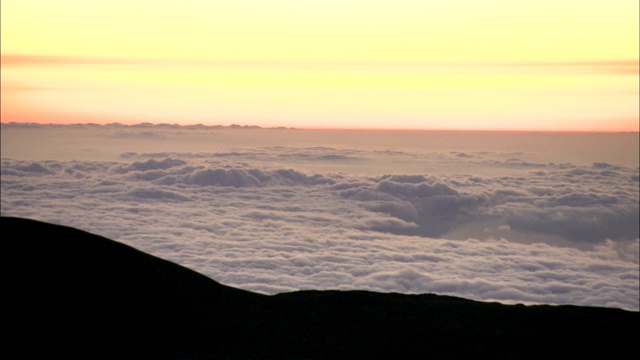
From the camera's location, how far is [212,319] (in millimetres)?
9250

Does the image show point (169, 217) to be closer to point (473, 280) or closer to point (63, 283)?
point (473, 280)

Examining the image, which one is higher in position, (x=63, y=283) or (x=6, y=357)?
(x=63, y=283)

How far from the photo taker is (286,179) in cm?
10612

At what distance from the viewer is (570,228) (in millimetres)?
81562

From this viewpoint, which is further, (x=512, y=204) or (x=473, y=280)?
(x=512, y=204)

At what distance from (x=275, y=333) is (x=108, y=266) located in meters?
2.44

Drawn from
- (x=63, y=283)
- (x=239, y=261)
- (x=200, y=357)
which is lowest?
(x=239, y=261)

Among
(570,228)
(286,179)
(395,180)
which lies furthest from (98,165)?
(570,228)

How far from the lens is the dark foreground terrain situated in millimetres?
8148

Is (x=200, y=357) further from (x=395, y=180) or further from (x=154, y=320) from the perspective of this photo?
(x=395, y=180)

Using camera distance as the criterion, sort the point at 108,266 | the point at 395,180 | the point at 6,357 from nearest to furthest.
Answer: the point at 6,357 < the point at 108,266 < the point at 395,180

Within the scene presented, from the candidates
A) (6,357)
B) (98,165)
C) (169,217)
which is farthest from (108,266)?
(98,165)

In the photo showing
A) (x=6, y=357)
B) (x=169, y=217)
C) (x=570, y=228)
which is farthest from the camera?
(x=570, y=228)

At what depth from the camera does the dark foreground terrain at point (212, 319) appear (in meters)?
8.15
